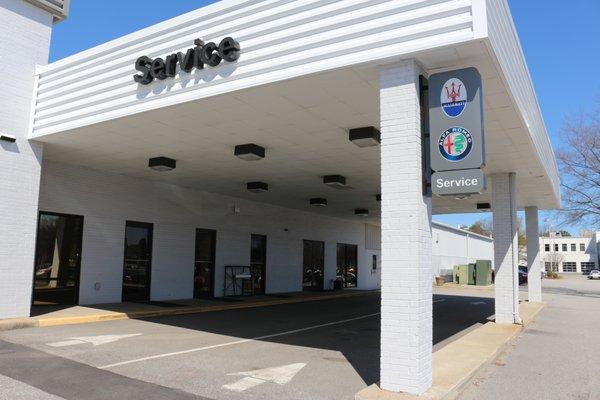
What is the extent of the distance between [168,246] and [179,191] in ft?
6.56

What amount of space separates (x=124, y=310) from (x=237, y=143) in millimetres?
5790

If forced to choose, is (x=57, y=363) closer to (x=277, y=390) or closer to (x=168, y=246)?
(x=277, y=390)

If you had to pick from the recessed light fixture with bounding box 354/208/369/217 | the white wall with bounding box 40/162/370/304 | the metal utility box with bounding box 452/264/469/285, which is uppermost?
the recessed light fixture with bounding box 354/208/369/217

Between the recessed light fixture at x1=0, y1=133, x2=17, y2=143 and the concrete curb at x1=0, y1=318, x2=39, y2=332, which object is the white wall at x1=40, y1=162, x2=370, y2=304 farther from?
the concrete curb at x1=0, y1=318, x2=39, y2=332

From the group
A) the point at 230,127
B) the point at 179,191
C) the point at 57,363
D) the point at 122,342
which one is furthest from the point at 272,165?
the point at 57,363

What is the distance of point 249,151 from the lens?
11.9m

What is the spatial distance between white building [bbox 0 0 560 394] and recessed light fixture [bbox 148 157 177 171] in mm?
41

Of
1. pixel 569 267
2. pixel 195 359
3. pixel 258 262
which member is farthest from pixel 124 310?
pixel 569 267

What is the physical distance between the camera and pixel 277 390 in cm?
648

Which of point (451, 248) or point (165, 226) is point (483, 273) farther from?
point (165, 226)

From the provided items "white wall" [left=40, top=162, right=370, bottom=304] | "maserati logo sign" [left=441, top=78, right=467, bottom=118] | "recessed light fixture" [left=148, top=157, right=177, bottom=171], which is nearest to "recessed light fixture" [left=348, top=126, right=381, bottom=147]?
"maserati logo sign" [left=441, top=78, right=467, bottom=118]

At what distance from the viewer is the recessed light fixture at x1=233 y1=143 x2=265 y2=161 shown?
1187cm

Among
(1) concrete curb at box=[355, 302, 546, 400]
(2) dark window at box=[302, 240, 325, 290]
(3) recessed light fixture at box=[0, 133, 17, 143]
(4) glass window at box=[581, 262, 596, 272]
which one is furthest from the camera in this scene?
(4) glass window at box=[581, 262, 596, 272]

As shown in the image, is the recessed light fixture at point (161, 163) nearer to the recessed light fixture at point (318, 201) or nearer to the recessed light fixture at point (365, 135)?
the recessed light fixture at point (365, 135)
